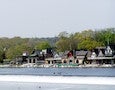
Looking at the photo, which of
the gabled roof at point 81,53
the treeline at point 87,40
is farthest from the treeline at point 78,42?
the gabled roof at point 81,53

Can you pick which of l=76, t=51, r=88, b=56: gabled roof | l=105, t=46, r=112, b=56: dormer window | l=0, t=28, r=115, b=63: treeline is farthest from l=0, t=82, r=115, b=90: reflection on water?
l=0, t=28, r=115, b=63: treeline

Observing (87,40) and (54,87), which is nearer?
(54,87)

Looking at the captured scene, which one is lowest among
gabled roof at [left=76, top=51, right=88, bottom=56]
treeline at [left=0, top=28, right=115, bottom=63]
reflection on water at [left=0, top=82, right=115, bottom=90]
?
reflection on water at [left=0, top=82, right=115, bottom=90]

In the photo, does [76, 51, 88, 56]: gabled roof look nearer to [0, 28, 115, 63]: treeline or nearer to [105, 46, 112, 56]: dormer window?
[0, 28, 115, 63]: treeline

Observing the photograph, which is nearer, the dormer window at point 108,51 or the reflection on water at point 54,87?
the reflection on water at point 54,87

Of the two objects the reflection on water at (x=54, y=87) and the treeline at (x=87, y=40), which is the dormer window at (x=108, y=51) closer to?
the treeline at (x=87, y=40)

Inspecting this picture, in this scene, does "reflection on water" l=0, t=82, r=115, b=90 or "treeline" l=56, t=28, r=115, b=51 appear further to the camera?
"treeline" l=56, t=28, r=115, b=51

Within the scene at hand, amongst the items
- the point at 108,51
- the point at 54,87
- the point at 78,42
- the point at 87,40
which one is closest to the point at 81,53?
the point at 108,51

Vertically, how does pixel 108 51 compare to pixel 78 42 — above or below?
below

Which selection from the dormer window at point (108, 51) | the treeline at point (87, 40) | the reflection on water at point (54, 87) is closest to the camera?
the reflection on water at point (54, 87)

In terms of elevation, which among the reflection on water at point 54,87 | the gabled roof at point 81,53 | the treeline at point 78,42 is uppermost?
the treeline at point 78,42

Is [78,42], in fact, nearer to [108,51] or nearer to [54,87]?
[108,51]

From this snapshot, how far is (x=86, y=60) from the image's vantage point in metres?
→ 59.1

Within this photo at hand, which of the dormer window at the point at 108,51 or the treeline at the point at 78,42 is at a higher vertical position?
the treeline at the point at 78,42
